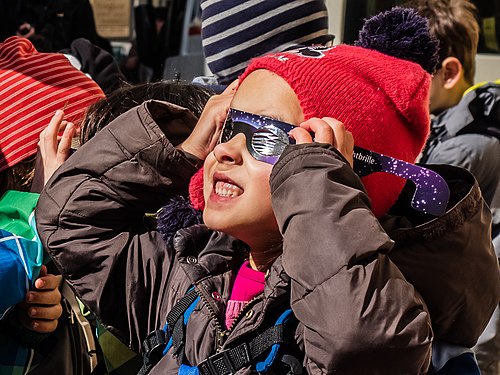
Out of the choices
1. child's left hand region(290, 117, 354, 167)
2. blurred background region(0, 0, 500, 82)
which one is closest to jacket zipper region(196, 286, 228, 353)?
child's left hand region(290, 117, 354, 167)

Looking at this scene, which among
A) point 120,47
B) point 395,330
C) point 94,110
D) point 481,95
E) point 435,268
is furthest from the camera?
point 120,47

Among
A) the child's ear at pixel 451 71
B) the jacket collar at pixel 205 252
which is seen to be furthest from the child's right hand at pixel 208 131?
the child's ear at pixel 451 71

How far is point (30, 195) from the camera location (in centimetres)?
239

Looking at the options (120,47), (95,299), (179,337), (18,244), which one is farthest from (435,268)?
(120,47)

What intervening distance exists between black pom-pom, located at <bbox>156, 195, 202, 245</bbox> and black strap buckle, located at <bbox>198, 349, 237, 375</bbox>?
0.44 meters

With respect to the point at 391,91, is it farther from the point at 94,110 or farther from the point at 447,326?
the point at 94,110

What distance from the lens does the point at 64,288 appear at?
2.68m

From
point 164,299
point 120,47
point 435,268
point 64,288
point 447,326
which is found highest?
point 435,268

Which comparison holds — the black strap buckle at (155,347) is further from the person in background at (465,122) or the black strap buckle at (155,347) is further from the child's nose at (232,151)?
the person in background at (465,122)

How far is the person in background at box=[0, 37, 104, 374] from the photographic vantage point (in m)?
2.25

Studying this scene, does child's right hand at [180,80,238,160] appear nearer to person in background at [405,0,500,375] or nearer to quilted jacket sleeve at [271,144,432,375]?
quilted jacket sleeve at [271,144,432,375]

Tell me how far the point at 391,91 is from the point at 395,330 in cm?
58

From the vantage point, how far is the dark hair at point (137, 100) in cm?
257

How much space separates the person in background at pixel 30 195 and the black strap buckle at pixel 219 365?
2.33 feet
